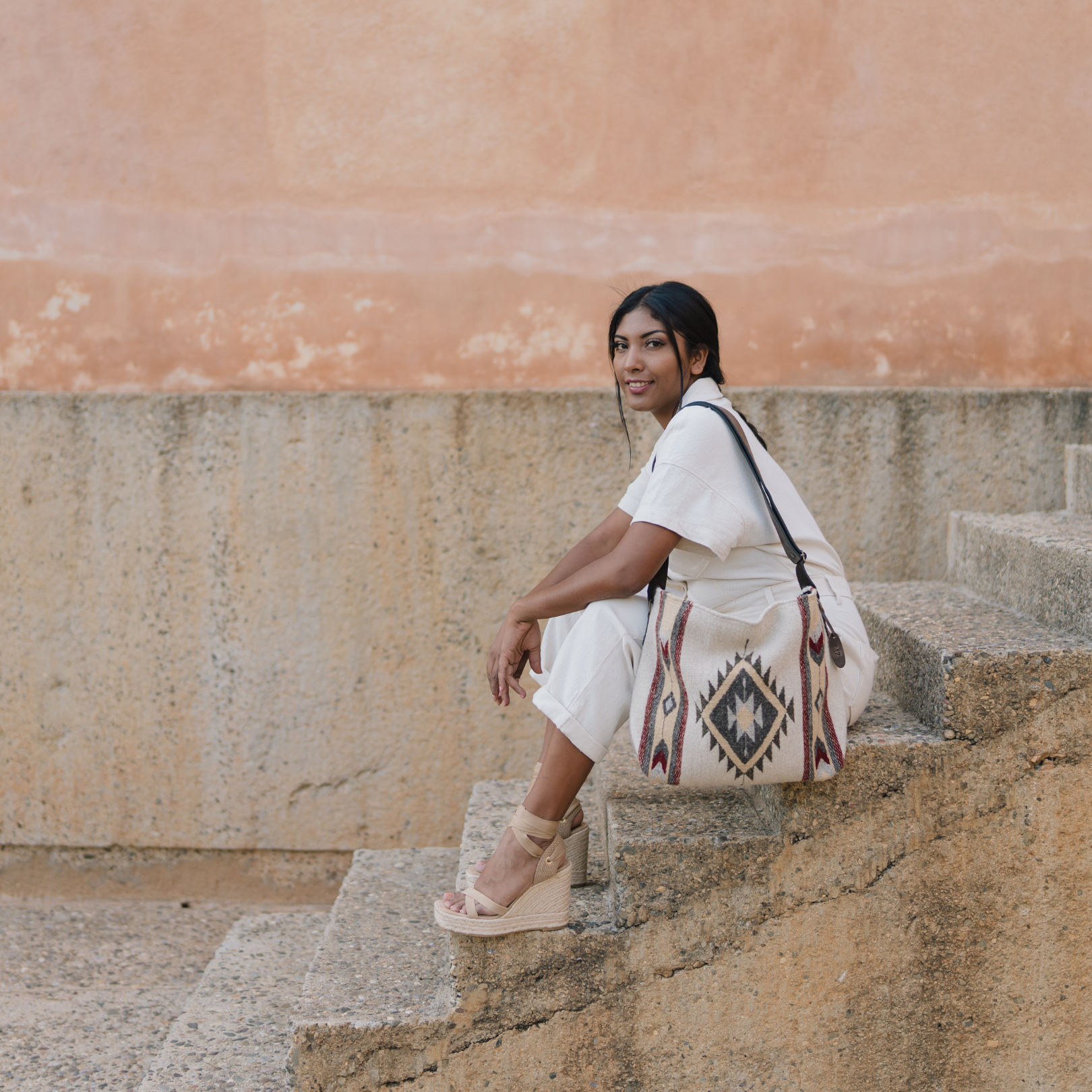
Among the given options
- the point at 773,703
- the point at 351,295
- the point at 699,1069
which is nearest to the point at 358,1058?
the point at 699,1069

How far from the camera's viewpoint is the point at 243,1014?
2.64 m

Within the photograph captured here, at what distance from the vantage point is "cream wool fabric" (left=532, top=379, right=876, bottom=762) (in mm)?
1986

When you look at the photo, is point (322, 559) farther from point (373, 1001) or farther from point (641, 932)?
point (641, 932)

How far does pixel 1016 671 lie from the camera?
7.04 ft

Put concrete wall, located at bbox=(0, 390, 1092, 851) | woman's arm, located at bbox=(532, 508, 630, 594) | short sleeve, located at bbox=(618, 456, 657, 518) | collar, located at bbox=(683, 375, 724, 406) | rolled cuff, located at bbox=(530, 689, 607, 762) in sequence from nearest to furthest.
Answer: rolled cuff, located at bbox=(530, 689, 607, 762) < collar, located at bbox=(683, 375, 724, 406) < short sleeve, located at bbox=(618, 456, 657, 518) < woman's arm, located at bbox=(532, 508, 630, 594) < concrete wall, located at bbox=(0, 390, 1092, 851)

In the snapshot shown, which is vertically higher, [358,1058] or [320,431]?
[320,431]

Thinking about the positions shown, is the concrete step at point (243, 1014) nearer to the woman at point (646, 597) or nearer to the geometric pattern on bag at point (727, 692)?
the woman at point (646, 597)

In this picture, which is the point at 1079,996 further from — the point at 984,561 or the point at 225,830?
the point at 225,830

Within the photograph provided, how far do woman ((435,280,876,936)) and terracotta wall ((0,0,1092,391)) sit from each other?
123cm

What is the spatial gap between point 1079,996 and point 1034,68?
277cm

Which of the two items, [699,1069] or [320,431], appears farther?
[320,431]

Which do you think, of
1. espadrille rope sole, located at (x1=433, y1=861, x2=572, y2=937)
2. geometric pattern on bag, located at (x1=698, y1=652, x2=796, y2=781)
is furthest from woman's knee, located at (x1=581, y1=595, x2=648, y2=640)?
espadrille rope sole, located at (x1=433, y1=861, x2=572, y2=937)

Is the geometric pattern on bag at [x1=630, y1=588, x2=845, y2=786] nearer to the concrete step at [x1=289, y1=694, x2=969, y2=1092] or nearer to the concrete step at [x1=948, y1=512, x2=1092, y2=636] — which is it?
the concrete step at [x1=289, y1=694, x2=969, y2=1092]

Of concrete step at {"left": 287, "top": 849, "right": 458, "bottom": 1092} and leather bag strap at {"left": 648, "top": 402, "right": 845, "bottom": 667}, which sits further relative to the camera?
concrete step at {"left": 287, "top": 849, "right": 458, "bottom": 1092}
